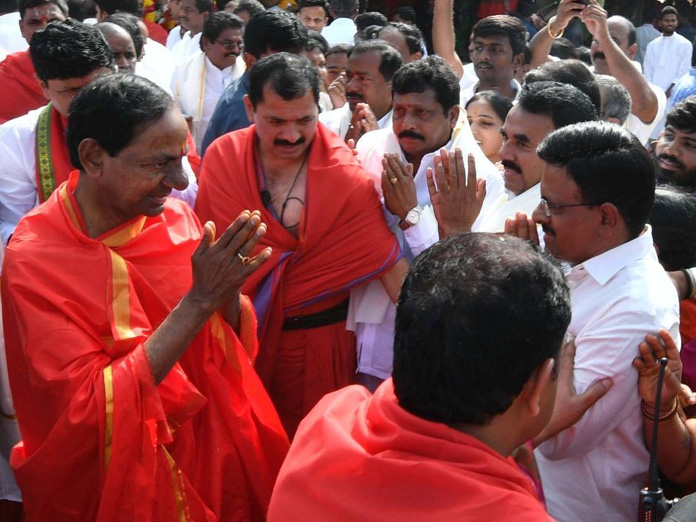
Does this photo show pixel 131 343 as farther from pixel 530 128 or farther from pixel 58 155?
pixel 530 128

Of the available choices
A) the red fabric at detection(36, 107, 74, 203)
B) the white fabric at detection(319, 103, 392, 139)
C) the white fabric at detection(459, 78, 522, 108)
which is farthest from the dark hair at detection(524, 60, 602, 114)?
the red fabric at detection(36, 107, 74, 203)

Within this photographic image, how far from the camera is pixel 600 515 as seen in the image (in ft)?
8.23

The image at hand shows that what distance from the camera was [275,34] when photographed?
5.06m

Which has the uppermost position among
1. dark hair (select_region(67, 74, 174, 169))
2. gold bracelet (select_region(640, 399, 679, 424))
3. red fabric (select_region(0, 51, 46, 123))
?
dark hair (select_region(67, 74, 174, 169))

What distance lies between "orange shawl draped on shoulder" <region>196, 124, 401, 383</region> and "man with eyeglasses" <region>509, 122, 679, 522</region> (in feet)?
2.86

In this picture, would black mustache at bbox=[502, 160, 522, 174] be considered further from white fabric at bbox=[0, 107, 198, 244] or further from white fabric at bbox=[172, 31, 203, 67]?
white fabric at bbox=[172, 31, 203, 67]

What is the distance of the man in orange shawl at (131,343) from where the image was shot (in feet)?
8.12

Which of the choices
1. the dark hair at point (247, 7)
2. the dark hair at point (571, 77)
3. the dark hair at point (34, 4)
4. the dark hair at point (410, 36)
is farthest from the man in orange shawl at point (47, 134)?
the dark hair at point (247, 7)

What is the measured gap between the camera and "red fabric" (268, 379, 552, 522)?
4.93 feet

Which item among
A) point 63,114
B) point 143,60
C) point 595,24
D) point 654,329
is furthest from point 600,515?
point 143,60

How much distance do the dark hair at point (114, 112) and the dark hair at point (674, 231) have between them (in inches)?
65.7

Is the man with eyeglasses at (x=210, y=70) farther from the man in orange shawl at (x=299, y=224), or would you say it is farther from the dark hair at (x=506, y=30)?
the man in orange shawl at (x=299, y=224)

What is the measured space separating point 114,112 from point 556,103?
1718 mm

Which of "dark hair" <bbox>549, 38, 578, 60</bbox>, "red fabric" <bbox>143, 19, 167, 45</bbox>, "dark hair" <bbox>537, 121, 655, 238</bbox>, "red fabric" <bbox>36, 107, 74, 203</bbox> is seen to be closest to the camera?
"dark hair" <bbox>537, 121, 655, 238</bbox>
